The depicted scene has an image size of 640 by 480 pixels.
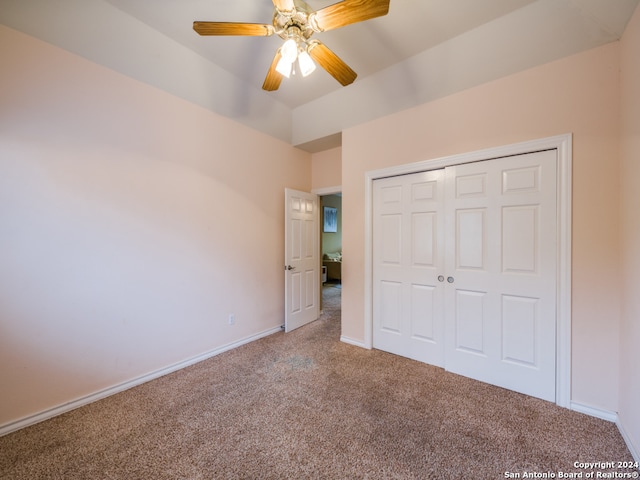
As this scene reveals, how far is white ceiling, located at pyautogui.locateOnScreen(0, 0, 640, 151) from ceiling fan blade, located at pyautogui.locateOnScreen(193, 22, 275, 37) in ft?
1.80

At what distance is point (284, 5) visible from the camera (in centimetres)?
153

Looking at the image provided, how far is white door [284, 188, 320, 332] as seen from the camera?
142 inches

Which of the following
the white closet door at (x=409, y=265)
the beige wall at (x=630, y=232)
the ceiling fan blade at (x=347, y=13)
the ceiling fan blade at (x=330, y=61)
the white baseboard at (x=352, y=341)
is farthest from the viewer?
the white baseboard at (x=352, y=341)

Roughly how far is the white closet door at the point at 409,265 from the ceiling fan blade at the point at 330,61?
1231 mm

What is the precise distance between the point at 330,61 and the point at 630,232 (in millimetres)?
2322

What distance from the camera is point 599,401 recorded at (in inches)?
73.8

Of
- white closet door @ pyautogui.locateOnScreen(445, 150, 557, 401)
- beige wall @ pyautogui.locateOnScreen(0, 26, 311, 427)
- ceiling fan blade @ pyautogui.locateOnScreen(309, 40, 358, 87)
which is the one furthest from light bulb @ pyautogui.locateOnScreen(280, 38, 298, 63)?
white closet door @ pyautogui.locateOnScreen(445, 150, 557, 401)

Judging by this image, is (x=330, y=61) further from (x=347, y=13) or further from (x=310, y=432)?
(x=310, y=432)

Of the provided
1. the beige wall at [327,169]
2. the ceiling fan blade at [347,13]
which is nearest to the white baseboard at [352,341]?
the beige wall at [327,169]

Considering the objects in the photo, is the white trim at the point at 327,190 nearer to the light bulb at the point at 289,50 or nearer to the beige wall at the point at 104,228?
the beige wall at the point at 104,228

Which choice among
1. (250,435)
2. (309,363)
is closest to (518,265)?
(309,363)

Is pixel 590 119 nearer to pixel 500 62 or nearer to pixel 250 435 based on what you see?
pixel 500 62

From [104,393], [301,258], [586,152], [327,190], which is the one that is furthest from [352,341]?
[586,152]

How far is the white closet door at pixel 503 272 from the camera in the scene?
2068 mm
